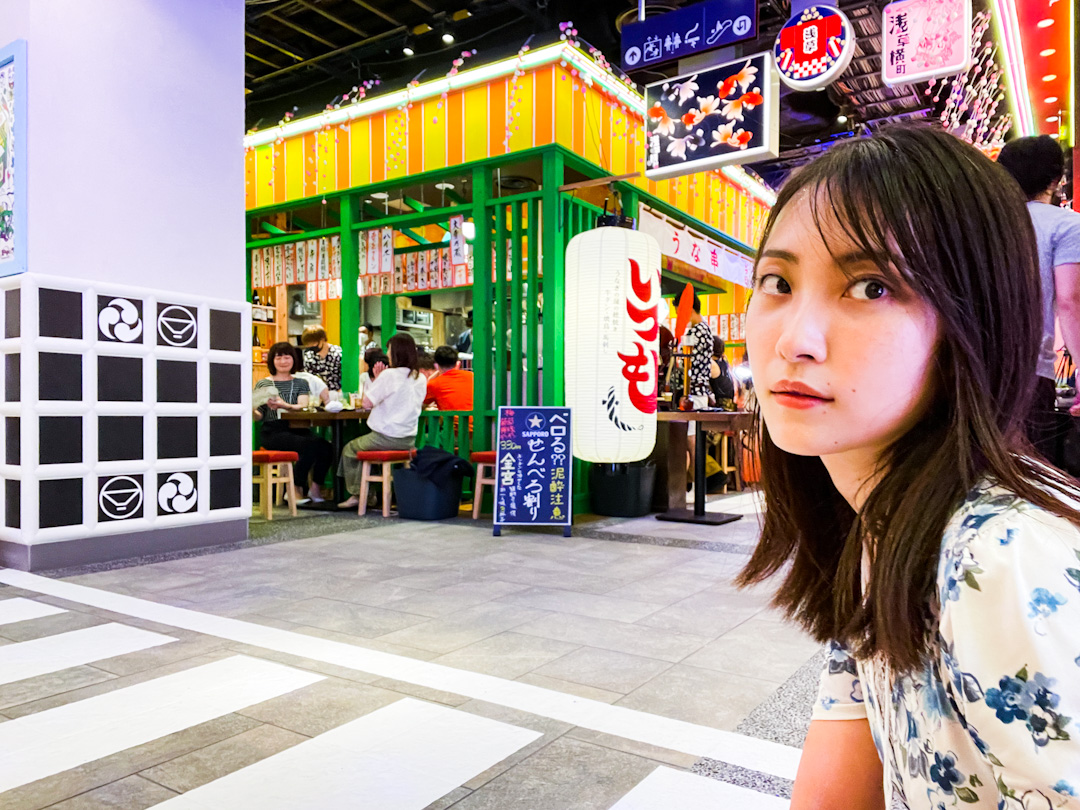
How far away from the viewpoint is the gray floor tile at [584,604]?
3.11 m

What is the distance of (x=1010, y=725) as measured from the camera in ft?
1.63

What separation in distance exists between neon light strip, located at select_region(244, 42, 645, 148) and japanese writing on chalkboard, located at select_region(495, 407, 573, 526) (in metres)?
2.87

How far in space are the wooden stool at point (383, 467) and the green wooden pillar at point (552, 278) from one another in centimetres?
126

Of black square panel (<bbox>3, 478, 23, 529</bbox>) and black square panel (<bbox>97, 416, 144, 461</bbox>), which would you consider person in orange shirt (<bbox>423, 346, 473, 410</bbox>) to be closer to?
black square panel (<bbox>97, 416, 144, 461</bbox>)

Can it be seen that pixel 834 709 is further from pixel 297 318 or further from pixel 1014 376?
pixel 297 318

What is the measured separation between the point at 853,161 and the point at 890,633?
41cm

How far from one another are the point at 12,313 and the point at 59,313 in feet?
0.77

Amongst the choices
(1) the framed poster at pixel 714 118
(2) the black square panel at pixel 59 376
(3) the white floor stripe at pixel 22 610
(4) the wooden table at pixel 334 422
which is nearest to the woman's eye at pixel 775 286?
(3) the white floor stripe at pixel 22 610

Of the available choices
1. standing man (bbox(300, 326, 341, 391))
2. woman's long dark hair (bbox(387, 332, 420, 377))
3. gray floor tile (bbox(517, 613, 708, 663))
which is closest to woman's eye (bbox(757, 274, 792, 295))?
gray floor tile (bbox(517, 613, 708, 663))

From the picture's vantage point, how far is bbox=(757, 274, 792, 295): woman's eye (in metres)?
0.71

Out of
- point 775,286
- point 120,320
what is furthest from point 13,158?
point 775,286

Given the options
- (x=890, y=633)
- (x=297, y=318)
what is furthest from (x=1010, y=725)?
(x=297, y=318)

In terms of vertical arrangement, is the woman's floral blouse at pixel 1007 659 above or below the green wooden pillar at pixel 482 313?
below

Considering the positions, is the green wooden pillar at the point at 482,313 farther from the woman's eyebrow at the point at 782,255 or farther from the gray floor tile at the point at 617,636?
the woman's eyebrow at the point at 782,255
